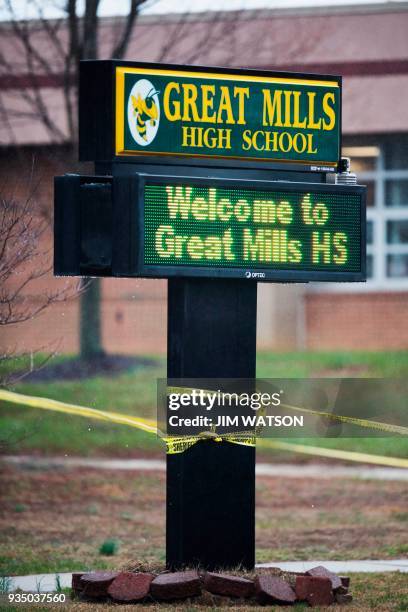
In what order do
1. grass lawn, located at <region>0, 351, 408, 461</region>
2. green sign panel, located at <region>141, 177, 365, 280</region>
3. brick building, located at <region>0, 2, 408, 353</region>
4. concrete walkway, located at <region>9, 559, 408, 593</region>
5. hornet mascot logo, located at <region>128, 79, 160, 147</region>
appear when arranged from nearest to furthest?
green sign panel, located at <region>141, 177, 365, 280</region>, hornet mascot logo, located at <region>128, 79, 160, 147</region>, concrete walkway, located at <region>9, 559, 408, 593</region>, grass lawn, located at <region>0, 351, 408, 461</region>, brick building, located at <region>0, 2, 408, 353</region>

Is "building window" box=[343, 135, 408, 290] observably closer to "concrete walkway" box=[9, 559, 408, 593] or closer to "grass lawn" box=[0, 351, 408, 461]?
"grass lawn" box=[0, 351, 408, 461]

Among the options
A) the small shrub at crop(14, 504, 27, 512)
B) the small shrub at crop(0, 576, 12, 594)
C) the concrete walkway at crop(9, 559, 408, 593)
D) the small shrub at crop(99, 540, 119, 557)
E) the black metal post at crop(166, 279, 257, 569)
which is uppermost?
the black metal post at crop(166, 279, 257, 569)

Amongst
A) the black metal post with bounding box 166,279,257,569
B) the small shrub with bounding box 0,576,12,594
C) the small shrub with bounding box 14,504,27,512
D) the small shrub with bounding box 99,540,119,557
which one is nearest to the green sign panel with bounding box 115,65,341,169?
the black metal post with bounding box 166,279,257,569

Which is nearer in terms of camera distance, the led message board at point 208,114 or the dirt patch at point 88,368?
the led message board at point 208,114

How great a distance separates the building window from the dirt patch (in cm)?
488

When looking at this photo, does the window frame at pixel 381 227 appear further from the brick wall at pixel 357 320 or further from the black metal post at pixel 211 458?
the black metal post at pixel 211 458

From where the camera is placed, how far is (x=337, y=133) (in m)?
8.56

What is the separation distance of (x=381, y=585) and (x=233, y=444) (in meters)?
1.64

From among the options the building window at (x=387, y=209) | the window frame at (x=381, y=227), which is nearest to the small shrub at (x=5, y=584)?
the window frame at (x=381, y=227)

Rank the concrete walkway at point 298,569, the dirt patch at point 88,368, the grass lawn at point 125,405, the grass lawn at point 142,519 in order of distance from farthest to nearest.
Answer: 1. the dirt patch at point 88,368
2. the grass lawn at point 125,405
3. the grass lawn at point 142,519
4. the concrete walkway at point 298,569

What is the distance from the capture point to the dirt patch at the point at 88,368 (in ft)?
68.2

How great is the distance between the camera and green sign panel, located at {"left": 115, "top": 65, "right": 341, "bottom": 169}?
8.10 meters

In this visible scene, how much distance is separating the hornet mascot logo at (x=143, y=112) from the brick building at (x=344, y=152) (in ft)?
43.0

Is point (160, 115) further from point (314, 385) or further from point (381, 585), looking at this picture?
point (314, 385)
